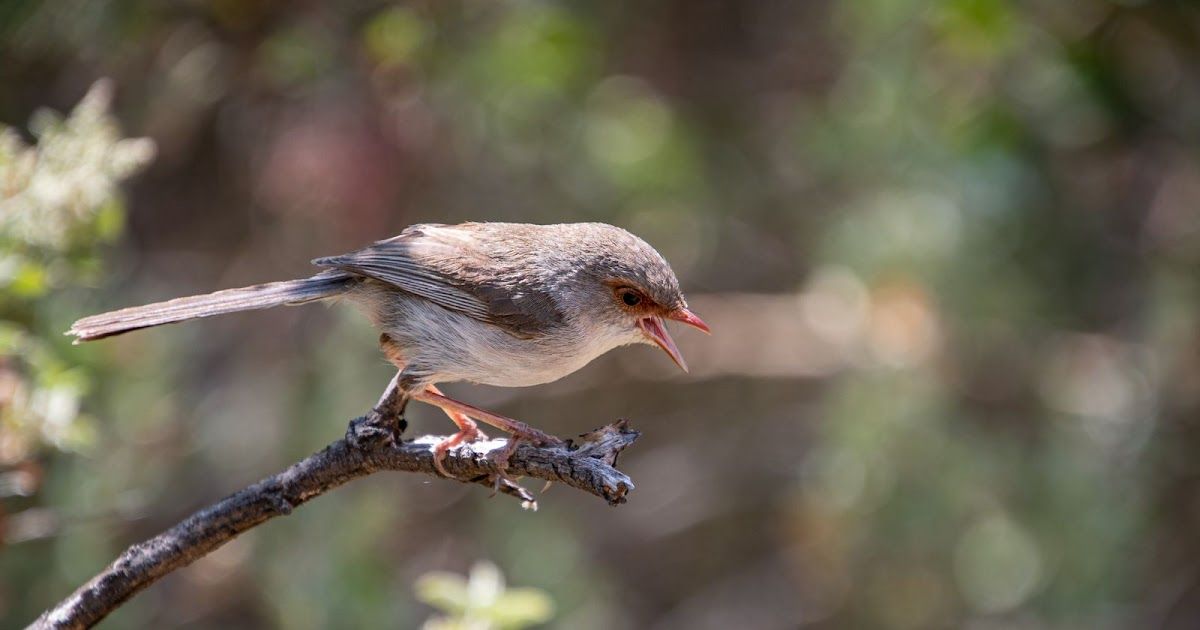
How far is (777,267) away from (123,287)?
4567 mm

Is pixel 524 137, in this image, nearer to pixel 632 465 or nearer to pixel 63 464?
pixel 632 465

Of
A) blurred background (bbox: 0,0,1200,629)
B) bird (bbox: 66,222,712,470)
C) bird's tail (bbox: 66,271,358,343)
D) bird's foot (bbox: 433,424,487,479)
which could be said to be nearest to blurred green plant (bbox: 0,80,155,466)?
bird's tail (bbox: 66,271,358,343)

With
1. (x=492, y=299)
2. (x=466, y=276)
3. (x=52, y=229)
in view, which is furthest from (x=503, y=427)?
(x=52, y=229)

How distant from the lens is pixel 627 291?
3.68 metres

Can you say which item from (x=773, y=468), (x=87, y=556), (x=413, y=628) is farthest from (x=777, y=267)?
(x=87, y=556)

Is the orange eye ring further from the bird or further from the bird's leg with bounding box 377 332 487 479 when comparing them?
the bird's leg with bounding box 377 332 487 479

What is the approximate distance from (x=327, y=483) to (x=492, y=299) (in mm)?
1003

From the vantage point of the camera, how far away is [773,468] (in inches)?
332

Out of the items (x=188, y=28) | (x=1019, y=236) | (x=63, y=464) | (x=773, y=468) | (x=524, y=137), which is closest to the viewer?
(x=63, y=464)

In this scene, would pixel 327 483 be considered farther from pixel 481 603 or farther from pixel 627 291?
pixel 627 291

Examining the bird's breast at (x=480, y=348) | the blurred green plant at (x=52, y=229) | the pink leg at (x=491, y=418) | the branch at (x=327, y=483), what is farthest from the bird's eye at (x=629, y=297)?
the blurred green plant at (x=52, y=229)

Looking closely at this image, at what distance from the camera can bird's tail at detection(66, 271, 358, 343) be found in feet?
9.66

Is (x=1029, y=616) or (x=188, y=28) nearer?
(x=188, y=28)

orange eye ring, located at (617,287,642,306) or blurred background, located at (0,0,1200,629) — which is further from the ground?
blurred background, located at (0,0,1200,629)
